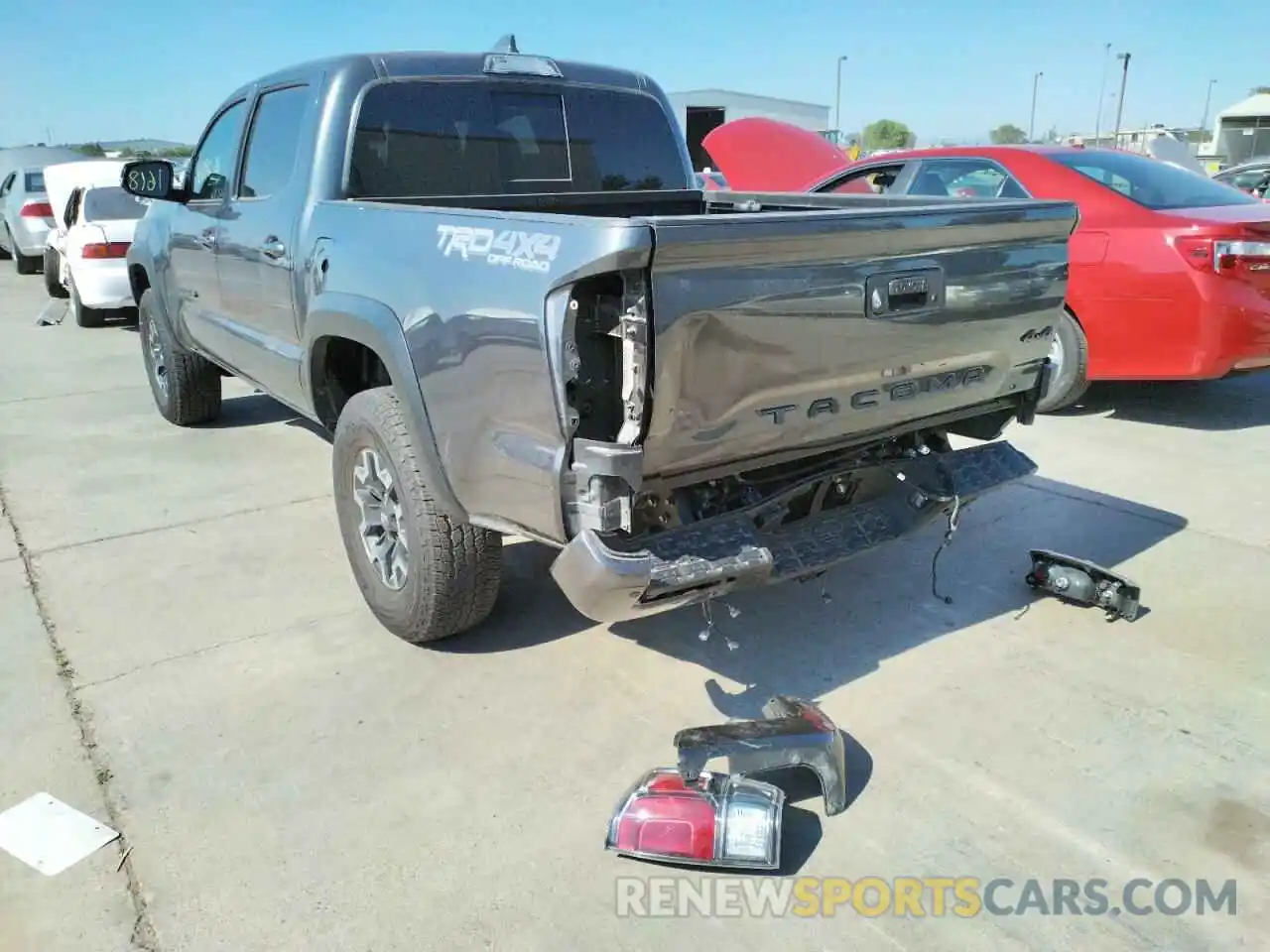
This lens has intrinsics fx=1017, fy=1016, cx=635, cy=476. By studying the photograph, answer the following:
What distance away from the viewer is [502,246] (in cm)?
279

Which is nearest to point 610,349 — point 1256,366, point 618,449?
point 618,449

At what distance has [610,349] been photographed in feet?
8.82

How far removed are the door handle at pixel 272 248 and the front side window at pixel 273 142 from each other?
0.21 meters

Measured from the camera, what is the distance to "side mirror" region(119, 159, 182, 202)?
5148 mm

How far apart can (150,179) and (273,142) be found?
1177 millimetres

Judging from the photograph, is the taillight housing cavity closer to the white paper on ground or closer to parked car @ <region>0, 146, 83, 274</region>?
the white paper on ground

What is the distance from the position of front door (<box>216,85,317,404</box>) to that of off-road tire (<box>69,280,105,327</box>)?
7.36 metres

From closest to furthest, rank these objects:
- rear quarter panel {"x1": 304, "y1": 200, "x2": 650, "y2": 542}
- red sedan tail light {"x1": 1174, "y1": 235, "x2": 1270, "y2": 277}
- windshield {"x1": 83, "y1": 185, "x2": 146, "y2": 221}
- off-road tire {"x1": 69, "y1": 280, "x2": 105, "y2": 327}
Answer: rear quarter panel {"x1": 304, "y1": 200, "x2": 650, "y2": 542}, red sedan tail light {"x1": 1174, "y1": 235, "x2": 1270, "y2": 277}, windshield {"x1": 83, "y1": 185, "x2": 146, "y2": 221}, off-road tire {"x1": 69, "y1": 280, "x2": 105, "y2": 327}

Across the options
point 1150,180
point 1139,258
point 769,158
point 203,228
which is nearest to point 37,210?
point 769,158

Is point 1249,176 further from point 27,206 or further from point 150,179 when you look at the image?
point 27,206

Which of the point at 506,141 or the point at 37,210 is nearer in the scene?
the point at 506,141

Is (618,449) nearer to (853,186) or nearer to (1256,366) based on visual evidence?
(1256,366)

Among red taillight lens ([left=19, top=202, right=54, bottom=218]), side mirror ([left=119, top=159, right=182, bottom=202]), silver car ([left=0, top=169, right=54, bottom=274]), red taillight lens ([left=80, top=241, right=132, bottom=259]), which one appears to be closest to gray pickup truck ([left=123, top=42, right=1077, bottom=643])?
side mirror ([left=119, top=159, right=182, bottom=202])

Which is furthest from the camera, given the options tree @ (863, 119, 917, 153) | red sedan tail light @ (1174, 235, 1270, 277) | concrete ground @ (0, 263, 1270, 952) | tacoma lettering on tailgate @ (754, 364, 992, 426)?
tree @ (863, 119, 917, 153)
